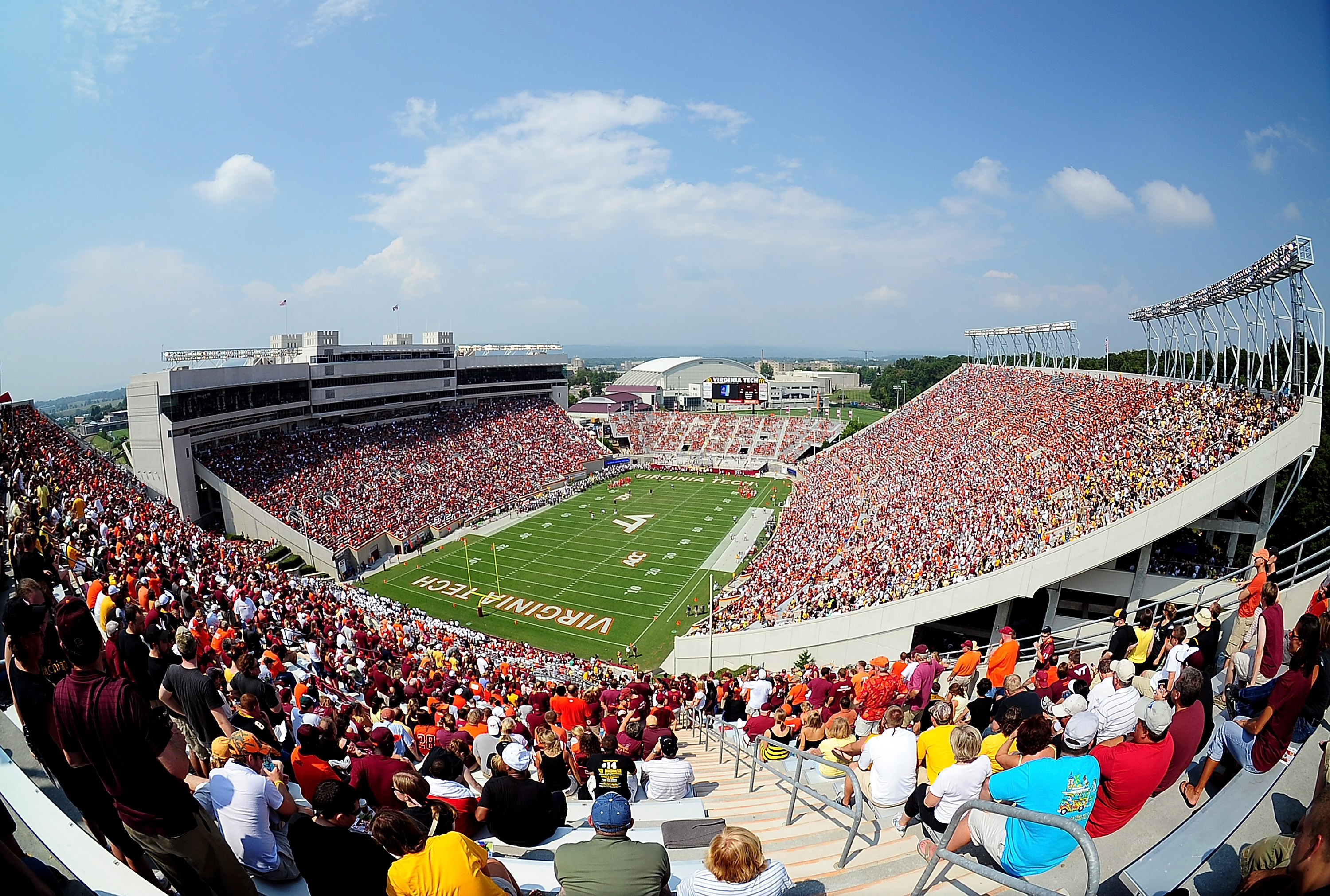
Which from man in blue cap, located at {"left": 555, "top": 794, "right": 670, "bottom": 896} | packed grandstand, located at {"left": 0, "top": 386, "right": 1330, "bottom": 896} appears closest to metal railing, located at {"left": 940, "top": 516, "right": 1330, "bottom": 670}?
packed grandstand, located at {"left": 0, "top": 386, "right": 1330, "bottom": 896}

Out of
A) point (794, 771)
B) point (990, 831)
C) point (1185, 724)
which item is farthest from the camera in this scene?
point (794, 771)

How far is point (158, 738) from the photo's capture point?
2.90m

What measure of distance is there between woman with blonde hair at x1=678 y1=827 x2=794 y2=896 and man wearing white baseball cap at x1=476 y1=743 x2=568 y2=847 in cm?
192

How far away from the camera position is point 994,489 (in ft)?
78.8

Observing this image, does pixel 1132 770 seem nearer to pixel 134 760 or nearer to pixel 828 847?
pixel 828 847

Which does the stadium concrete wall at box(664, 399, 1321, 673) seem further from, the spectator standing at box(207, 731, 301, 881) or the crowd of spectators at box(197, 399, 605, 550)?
the crowd of spectators at box(197, 399, 605, 550)

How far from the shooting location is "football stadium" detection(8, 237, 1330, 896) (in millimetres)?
3182

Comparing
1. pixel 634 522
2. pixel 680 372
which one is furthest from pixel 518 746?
pixel 680 372

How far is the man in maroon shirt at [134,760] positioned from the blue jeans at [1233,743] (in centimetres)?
621

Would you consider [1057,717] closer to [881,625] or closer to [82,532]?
[881,625]

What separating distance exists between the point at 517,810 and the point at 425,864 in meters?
1.68

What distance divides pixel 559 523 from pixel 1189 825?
3724 cm

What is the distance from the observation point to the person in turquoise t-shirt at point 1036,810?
11.2 ft

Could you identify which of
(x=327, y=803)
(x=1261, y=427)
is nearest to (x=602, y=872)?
(x=327, y=803)
